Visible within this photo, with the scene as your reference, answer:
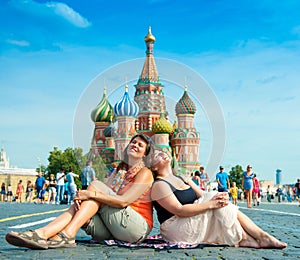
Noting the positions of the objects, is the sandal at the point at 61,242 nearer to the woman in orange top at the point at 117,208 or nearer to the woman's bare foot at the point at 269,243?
the woman in orange top at the point at 117,208

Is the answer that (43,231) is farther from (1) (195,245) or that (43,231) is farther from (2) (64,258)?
(1) (195,245)

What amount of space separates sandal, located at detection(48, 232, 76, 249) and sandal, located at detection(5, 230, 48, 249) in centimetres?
6

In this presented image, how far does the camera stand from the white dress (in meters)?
4.43

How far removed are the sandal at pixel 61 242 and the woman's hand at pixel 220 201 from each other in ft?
4.21

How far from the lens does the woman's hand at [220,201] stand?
4.36 m

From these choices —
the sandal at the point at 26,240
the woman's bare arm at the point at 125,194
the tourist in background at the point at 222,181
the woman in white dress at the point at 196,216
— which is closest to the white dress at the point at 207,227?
the woman in white dress at the point at 196,216

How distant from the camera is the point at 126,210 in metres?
4.42

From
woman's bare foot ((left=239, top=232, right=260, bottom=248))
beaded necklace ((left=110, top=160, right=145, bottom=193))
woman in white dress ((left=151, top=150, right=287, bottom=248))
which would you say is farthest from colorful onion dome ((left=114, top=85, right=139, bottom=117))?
woman's bare foot ((left=239, top=232, right=260, bottom=248))

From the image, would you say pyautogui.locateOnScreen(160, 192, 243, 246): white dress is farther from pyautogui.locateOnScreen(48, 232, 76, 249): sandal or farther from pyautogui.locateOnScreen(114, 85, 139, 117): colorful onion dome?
pyautogui.locateOnScreen(114, 85, 139, 117): colorful onion dome

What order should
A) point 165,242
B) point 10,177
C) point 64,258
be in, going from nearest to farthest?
point 64,258 → point 165,242 → point 10,177

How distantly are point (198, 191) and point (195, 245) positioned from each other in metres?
0.51

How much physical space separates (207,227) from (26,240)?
1.61 metres

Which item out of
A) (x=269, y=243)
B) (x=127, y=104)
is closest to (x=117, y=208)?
(x=269, y=243)

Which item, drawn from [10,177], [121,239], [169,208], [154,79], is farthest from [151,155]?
[10,177]
